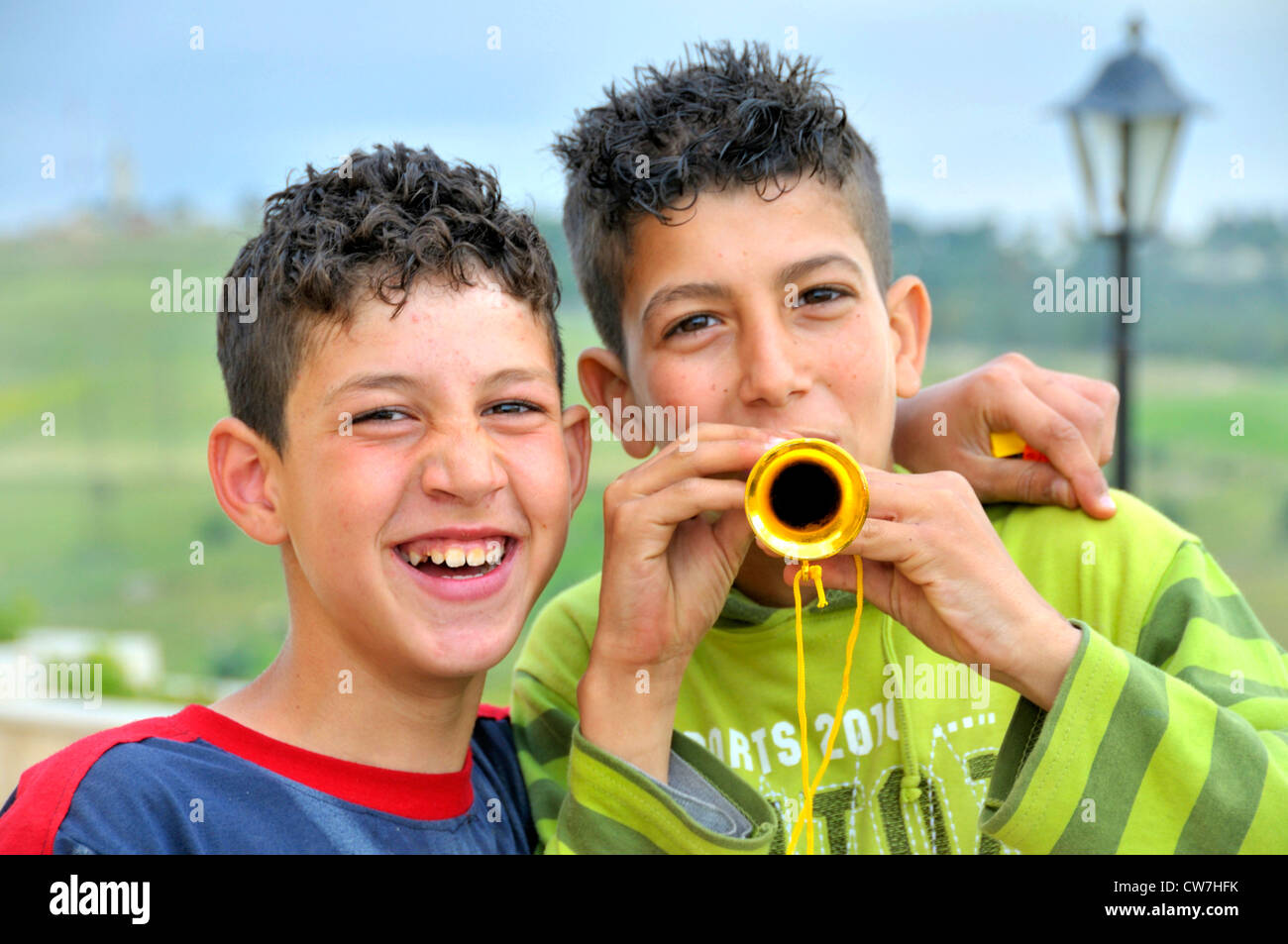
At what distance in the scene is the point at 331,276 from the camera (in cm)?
220

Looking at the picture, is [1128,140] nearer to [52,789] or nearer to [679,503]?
[679,503]

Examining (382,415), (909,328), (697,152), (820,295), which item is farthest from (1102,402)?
(382,415)

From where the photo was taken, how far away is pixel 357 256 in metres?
2.23

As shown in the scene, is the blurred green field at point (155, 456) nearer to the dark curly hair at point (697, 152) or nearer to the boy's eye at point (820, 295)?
the dark curly hair at point (697, 152)

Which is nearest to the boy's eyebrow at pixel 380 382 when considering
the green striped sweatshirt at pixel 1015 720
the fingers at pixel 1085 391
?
the green striped sweatshirt at pixel 1015 720

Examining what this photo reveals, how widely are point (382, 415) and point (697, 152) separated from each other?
861 millimetres

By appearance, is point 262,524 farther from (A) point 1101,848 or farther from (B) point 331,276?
(A) point 1101,848

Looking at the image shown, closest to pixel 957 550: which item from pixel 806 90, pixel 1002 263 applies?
pixel 806 90

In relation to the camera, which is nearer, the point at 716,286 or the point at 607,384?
the point at 716,286

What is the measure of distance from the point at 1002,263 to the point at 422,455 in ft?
43.7

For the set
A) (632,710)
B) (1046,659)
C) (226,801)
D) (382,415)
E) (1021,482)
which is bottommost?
(226,801)

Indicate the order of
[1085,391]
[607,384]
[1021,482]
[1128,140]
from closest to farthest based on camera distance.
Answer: [1021,482], [1085,391], [607,384], [1128,140]

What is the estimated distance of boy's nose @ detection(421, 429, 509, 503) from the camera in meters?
2.08

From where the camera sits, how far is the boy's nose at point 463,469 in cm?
208
